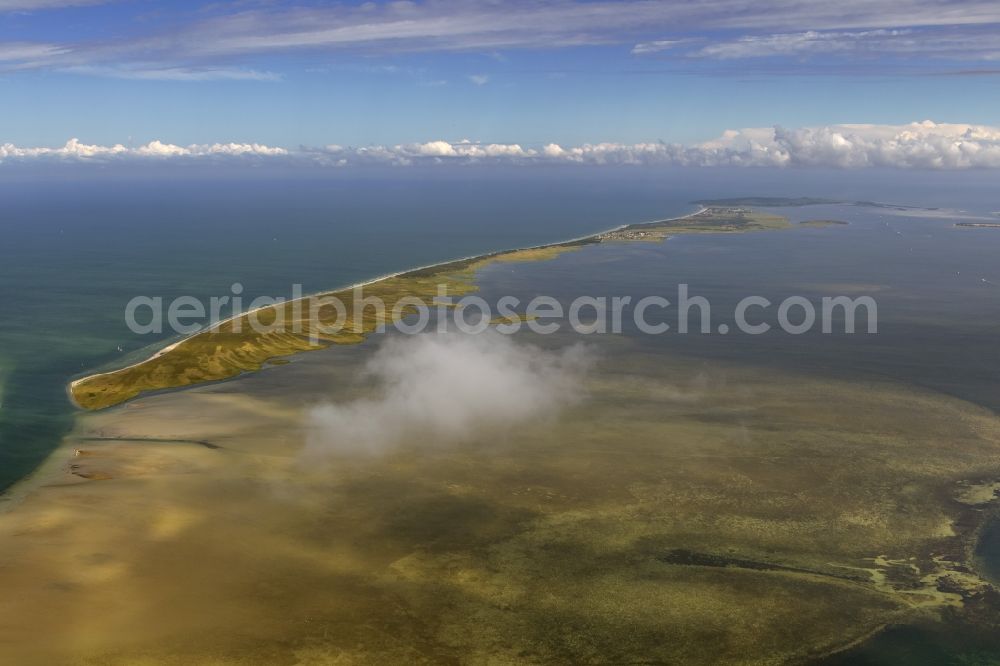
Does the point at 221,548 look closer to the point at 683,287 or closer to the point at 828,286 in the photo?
the point at 683,287

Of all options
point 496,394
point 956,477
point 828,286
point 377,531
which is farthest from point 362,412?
point 828,286

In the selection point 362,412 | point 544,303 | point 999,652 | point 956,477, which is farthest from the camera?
point 544,303

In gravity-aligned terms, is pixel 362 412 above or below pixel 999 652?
above

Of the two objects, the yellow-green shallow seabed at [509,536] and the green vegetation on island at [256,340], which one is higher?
the green vegetation on island at [256,340]

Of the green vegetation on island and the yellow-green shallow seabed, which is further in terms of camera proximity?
the green vegetation on island

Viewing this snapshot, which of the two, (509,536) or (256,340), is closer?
(509,536)

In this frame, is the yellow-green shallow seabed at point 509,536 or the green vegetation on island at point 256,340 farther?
the green vegetation on island at point 256,340

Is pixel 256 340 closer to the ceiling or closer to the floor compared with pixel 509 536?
closer to the ceiling

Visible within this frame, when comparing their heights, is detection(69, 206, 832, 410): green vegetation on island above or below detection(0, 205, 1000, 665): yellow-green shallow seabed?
above
